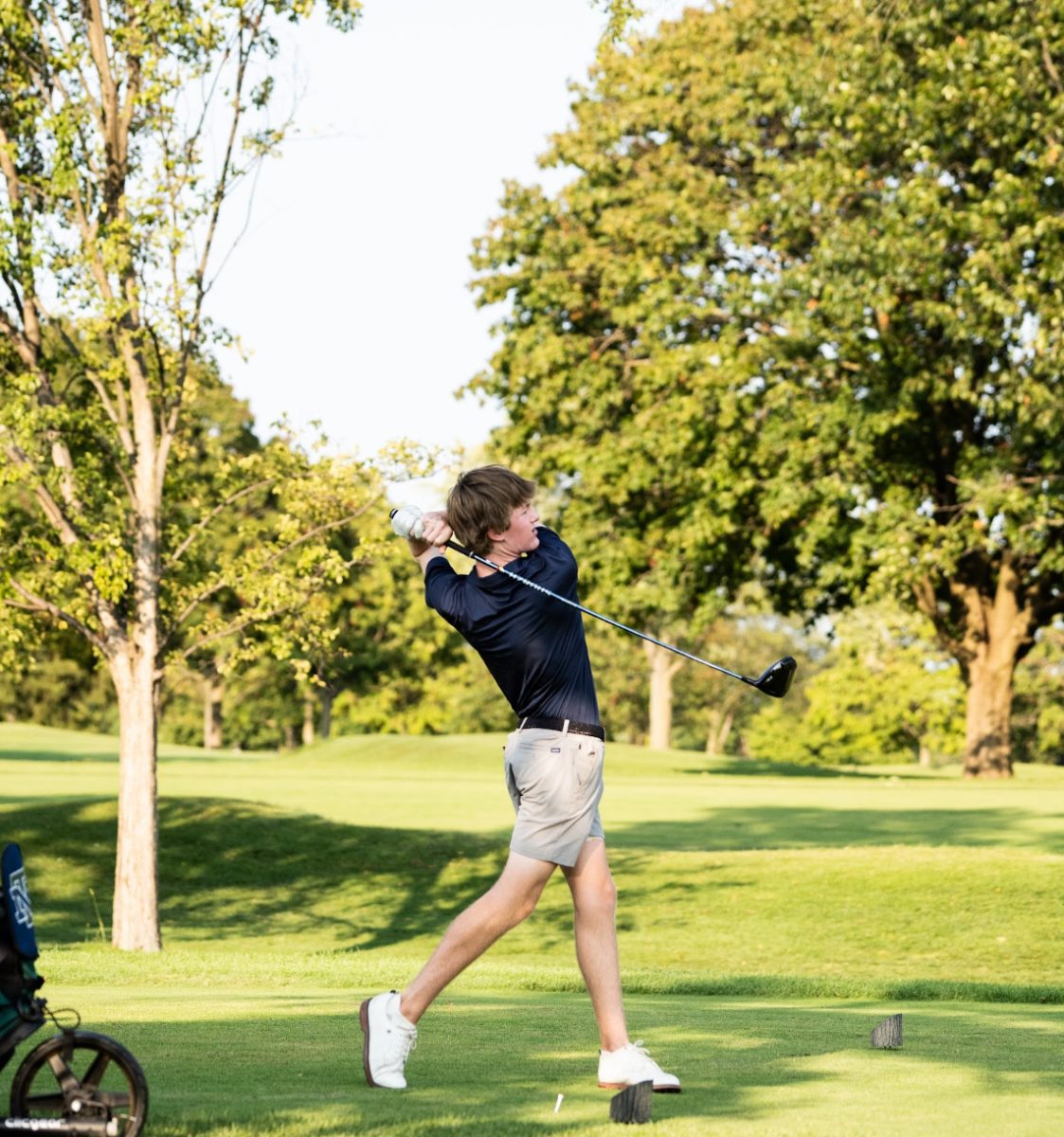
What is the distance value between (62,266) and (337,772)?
25.3 meters

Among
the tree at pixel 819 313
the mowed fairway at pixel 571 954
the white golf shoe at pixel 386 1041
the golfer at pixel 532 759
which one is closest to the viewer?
the mowed fairway at pixel 571 954

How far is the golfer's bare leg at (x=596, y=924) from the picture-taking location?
5.62 meters

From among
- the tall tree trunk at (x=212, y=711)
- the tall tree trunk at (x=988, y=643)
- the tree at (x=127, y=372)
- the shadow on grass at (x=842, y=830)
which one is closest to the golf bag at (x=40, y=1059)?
the tree at (x=127, y=372)

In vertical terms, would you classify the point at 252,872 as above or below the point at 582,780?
below

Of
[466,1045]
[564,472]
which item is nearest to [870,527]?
[564,472]

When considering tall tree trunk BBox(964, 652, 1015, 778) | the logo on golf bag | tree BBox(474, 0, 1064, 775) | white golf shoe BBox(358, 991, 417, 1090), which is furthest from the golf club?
tall tree trunk BBox(964, 652, 1015, 778)

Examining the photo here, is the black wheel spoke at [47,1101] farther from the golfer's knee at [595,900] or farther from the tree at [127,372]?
the tree at [127,372]

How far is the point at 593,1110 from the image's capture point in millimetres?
4953

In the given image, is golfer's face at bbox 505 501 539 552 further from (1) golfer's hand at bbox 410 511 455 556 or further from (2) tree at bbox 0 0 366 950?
(2) tree at bbox 0 0 366 950

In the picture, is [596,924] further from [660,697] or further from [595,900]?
[660,697]

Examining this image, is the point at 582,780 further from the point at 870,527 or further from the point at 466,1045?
the point at 870,527

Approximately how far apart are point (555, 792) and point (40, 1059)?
6.36 ft

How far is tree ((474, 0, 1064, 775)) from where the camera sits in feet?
88.2

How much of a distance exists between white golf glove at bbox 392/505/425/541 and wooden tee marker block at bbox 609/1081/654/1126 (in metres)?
2.08
